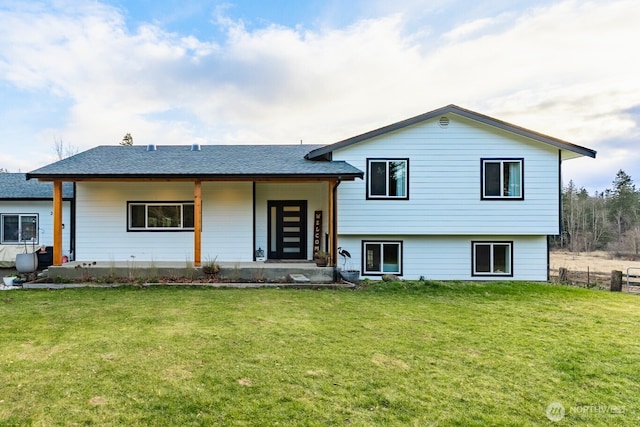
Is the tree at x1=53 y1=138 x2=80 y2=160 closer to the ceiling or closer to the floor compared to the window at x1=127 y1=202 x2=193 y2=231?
closer to the ceiling

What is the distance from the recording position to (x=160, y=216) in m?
11.0

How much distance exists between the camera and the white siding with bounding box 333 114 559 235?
10461mm

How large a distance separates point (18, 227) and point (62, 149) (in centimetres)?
2104

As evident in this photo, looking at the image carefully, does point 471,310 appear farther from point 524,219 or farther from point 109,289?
point 109,289

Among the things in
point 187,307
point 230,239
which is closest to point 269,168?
point 230,239

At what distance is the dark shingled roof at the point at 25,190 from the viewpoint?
40.9 feet

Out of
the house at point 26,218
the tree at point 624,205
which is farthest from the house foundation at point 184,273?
the tree at point 624,205

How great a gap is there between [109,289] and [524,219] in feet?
37.5

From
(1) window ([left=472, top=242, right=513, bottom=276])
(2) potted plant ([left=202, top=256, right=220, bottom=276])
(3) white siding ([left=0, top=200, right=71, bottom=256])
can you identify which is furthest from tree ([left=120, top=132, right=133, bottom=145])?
(1) window ([left=472, top=242, right=513, bottom=276])

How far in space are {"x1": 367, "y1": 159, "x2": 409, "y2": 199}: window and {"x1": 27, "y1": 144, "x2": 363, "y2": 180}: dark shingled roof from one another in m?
0.83

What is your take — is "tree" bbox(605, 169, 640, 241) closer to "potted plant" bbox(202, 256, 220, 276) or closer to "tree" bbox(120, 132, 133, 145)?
"potted plant" bbox(202, 256, 220, 276)

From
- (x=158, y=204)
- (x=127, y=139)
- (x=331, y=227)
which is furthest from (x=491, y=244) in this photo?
(x=127, y=139)

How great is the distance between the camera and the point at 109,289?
810 cm

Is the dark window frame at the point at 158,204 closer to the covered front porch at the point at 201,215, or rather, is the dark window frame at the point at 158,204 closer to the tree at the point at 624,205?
the covered front porch at the point at 201,215
